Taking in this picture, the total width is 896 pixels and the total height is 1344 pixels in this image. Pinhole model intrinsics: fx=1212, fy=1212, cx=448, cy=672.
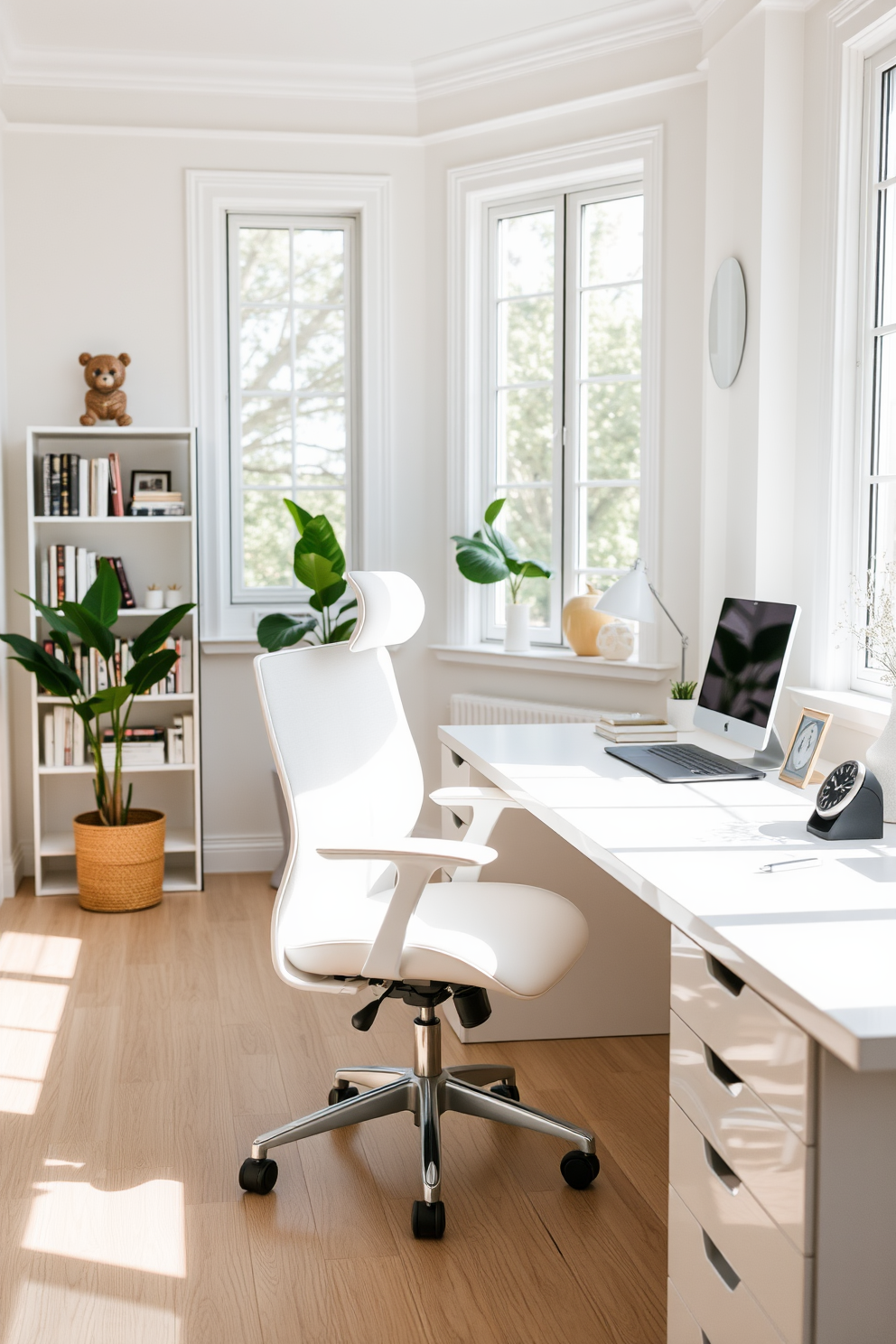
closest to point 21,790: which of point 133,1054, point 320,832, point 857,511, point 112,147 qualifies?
point 133,1054

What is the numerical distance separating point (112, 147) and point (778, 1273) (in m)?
4.32

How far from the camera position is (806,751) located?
7.91ft

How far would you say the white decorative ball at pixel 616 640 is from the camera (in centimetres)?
410

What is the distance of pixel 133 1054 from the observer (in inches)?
117

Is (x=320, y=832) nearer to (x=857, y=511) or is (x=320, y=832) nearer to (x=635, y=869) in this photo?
(x=635, y=869)

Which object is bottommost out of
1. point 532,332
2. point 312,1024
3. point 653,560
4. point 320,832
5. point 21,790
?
point 312,1024

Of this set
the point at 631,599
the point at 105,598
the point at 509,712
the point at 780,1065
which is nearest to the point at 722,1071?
the point at 780,1065

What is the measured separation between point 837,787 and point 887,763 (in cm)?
15

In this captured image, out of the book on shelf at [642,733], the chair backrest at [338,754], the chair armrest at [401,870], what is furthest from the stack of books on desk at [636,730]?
the chair armrest at [401,870]

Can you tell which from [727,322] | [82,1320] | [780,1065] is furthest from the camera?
[727,322]

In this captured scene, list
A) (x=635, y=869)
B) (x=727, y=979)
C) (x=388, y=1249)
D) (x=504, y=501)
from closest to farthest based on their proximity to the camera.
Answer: (x=727, y=979) < (x=635, y=869) < (x=388, y=1249) < (x=504, y=501)

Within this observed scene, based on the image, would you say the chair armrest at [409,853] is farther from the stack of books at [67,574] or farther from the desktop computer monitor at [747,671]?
the stack of books at [67,574]

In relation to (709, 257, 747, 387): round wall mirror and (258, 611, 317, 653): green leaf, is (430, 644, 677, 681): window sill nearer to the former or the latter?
(258, 611, 317, 653): green leaf

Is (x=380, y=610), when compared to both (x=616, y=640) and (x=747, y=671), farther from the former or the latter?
(x=616, y=640)
